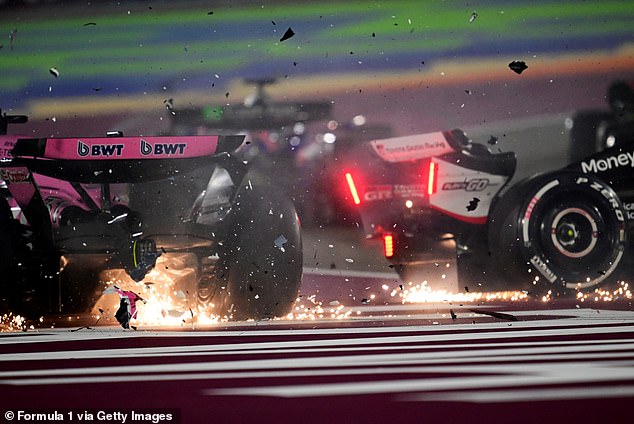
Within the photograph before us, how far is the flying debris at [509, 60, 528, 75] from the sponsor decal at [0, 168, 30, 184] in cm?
292

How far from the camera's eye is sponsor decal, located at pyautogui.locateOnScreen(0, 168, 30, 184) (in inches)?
160

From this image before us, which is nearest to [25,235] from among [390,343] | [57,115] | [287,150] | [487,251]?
[57,115]

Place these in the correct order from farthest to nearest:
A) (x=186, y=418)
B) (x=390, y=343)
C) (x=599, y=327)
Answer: (x=599, y=327), (x=390, y=343), (x=186, y=418)

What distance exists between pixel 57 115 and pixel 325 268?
183 cm

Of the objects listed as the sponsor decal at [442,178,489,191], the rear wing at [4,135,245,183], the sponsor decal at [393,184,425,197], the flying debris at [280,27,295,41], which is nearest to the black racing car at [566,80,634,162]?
the sponsor decal at [442,178,489,191]

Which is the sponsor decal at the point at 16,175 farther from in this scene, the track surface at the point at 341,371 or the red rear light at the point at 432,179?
the red rear light at the point at 432,179

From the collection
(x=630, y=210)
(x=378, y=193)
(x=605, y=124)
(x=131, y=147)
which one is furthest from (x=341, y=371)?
(x=605, y=124)

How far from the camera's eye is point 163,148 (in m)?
4.07

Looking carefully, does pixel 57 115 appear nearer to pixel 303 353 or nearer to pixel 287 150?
pixel 287 150

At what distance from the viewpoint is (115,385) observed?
226 centimetres

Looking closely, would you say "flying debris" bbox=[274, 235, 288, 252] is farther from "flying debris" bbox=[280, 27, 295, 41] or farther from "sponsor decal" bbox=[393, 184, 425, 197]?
"flying debris" bbox=[280, 27, 295, 41]

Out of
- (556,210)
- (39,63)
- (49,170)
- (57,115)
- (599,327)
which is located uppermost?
(39,63)

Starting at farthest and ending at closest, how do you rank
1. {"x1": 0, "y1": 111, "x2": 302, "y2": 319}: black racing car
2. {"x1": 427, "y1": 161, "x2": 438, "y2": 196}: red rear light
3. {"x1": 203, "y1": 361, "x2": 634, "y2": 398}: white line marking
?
{"x1": 427, "y1": 161, "x2": 438, "y2": 196}: red rear light → {"x1": 0, "y1": 111, "x2": 302, "y2": 319}: black racing car → {"x1": 203, "y1": 361, "x2": 634, "y2": 398}: white line marking

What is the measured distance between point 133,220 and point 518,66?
2619 millimetres
